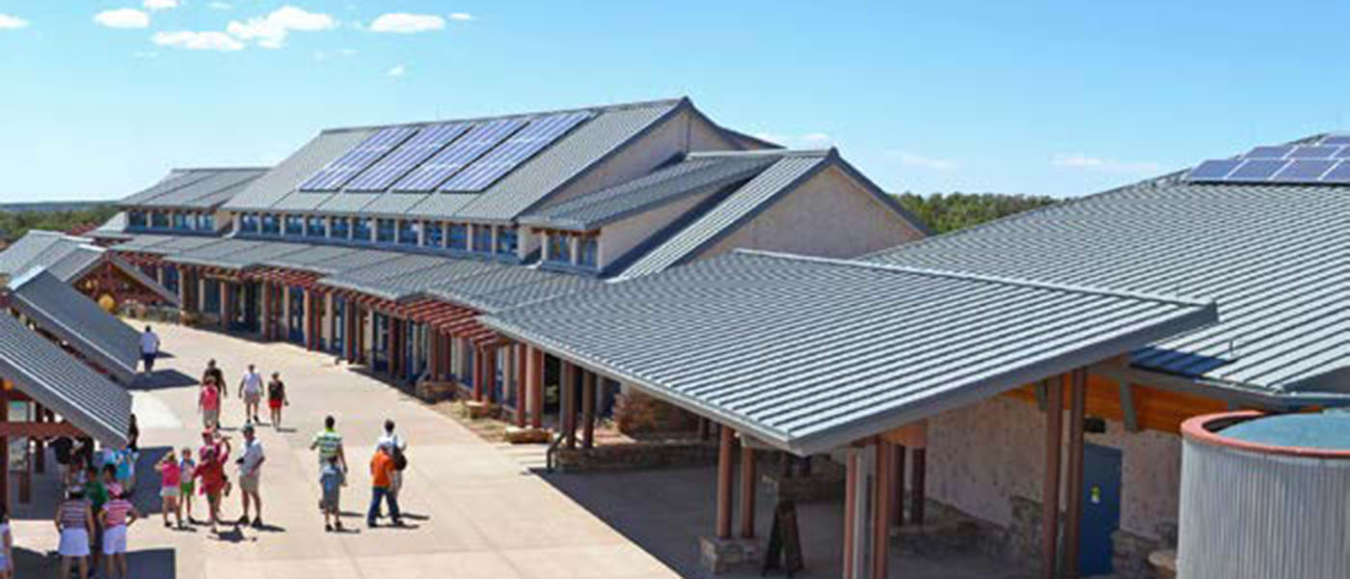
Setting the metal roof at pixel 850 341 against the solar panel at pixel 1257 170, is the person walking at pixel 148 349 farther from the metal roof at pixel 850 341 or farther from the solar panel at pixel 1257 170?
the solar panel at pixel 1257 170

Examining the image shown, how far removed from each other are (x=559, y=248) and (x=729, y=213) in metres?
5.52

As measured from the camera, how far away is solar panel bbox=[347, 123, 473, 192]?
53.0 metres

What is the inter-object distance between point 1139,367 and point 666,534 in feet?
25.4

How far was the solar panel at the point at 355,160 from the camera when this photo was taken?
5653 cm

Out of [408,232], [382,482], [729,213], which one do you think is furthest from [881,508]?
[408,232]

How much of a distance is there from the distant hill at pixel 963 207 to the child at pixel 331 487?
76105 millimetres

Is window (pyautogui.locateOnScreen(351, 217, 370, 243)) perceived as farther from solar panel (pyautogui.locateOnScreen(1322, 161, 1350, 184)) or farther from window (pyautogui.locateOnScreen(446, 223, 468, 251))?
solar panel (pyautogui.locateOnScreen(1322, 161, 1350, 184))

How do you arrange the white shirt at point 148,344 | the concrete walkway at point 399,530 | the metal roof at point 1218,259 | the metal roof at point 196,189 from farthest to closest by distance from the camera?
1. the metal roof at point 196,189
2. the white shirt at point 148,344
3. the concrete walkway at point 399,530
4. the metal roof at point 1218,259

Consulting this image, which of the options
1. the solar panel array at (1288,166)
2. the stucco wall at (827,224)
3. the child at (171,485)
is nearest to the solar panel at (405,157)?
the stucco wall at (827,224)

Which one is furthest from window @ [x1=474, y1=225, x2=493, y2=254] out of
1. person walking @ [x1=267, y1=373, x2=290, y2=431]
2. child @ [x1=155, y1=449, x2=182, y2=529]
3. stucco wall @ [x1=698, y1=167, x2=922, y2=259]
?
child @ [x1=155, y1=449, x2=182, y2=529]

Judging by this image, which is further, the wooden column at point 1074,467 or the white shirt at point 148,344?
the white shirt at point 148,344

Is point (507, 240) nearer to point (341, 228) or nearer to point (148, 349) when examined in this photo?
point (148, 349)

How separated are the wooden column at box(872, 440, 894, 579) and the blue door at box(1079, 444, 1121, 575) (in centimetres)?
391

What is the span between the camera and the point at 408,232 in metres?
48.1
